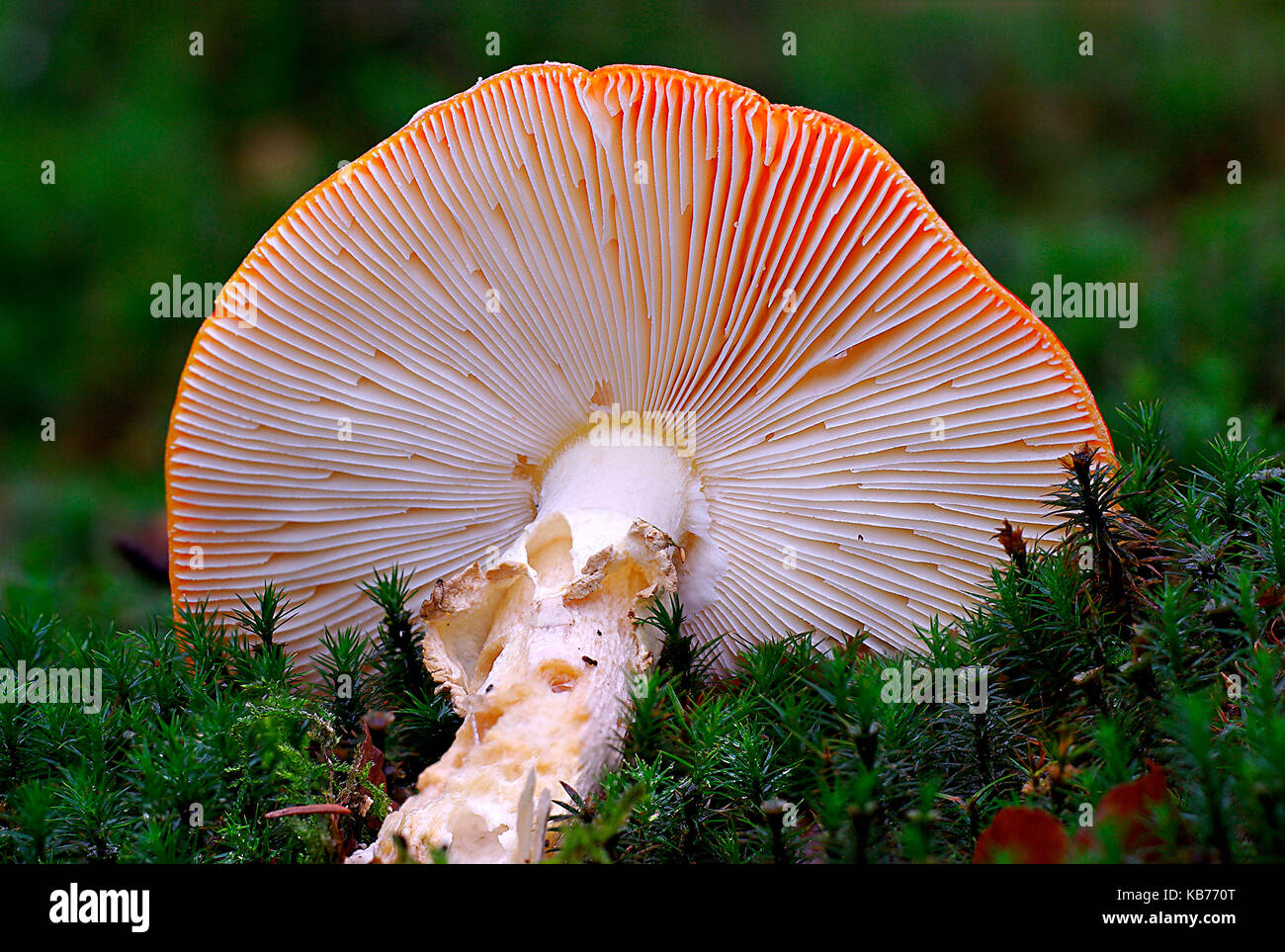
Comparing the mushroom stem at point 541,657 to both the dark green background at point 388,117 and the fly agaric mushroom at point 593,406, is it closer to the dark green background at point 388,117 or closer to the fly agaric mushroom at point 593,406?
the fly agaric mushroom at point 593,406

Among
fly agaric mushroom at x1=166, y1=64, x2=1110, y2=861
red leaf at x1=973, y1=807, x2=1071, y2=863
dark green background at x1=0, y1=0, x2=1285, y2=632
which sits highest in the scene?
dark green background at x1=0, y1=0, x2=1285, y2=632

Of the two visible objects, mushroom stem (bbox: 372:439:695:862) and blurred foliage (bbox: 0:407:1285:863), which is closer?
blurred foliage (bbox: 0:407:1285:863)

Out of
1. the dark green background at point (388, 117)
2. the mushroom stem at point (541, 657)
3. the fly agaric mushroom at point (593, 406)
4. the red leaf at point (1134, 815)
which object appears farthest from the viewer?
the dark green background at point (388, 117)

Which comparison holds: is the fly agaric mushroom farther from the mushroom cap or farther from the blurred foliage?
the blurred foliage

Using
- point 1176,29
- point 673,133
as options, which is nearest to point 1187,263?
point 1176,29

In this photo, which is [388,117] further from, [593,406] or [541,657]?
[541,657]

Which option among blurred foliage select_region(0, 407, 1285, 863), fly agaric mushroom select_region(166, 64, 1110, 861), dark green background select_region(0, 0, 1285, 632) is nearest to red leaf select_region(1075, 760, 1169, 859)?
blurred foliage select_region(0, 407, 1285, 863)

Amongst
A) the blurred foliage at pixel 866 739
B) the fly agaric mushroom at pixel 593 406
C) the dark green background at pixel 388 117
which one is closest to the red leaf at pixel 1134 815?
the blurred foliage at pixel 866 739
